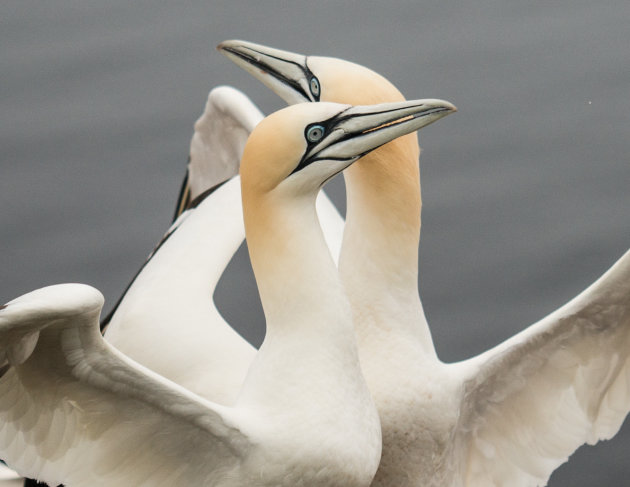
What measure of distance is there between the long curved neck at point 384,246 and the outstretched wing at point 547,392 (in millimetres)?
387

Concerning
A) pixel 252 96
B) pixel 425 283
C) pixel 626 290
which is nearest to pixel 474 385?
pixel 626 290

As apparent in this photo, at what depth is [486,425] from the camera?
18.4 feet

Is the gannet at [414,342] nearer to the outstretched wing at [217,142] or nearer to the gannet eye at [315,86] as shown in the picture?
the gannet eye at [315,86]

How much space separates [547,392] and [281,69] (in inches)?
59.7

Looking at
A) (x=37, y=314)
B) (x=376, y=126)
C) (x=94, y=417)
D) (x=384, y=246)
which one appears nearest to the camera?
(x=37, y=314)

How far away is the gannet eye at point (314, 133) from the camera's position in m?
4.55

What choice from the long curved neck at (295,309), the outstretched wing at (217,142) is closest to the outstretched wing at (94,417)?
the long curved neck at (295,309)

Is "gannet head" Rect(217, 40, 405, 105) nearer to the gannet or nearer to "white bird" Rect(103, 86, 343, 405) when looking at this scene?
the gannet

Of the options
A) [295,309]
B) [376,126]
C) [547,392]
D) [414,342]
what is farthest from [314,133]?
[547,392]

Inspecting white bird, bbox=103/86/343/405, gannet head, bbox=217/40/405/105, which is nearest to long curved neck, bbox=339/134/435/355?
gannet head, bbox=217/40/405/105

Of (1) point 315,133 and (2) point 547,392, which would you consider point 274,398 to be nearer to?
(1) point 315,133

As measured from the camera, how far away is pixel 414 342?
16.8 feet

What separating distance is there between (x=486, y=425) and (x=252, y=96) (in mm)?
2913

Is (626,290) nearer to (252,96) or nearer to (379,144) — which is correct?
(379,144)
